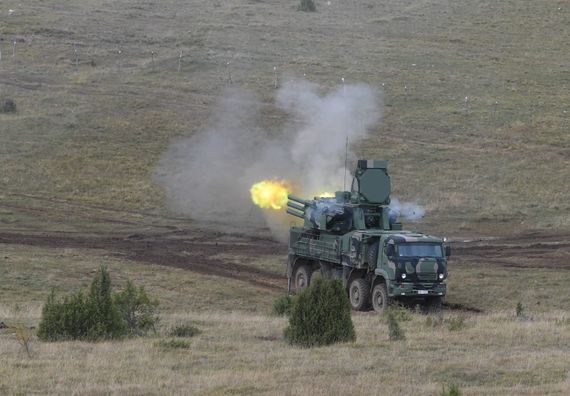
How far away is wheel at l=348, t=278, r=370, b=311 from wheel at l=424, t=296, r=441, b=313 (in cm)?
176

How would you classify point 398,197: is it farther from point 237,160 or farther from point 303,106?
point 303,106

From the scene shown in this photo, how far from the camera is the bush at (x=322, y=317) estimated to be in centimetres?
2133

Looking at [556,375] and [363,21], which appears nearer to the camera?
[556,375]

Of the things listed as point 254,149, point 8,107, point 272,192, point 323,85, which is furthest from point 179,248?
point 323,85

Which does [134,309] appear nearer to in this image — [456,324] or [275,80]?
[456,324]

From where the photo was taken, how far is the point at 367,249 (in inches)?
1173

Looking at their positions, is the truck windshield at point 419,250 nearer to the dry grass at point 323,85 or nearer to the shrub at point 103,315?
the shrub at point 103,315

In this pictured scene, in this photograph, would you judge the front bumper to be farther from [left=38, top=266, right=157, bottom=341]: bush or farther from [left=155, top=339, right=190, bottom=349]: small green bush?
[left=155, top=339, right=190, bottom=349]: small green bush

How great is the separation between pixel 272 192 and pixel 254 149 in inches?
776

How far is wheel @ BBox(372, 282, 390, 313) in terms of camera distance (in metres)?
29.0

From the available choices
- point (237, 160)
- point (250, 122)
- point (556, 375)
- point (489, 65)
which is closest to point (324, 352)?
point (556, 375)

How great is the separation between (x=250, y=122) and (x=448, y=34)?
29259 mm

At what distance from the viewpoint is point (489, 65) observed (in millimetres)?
76000

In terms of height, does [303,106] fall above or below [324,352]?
above
